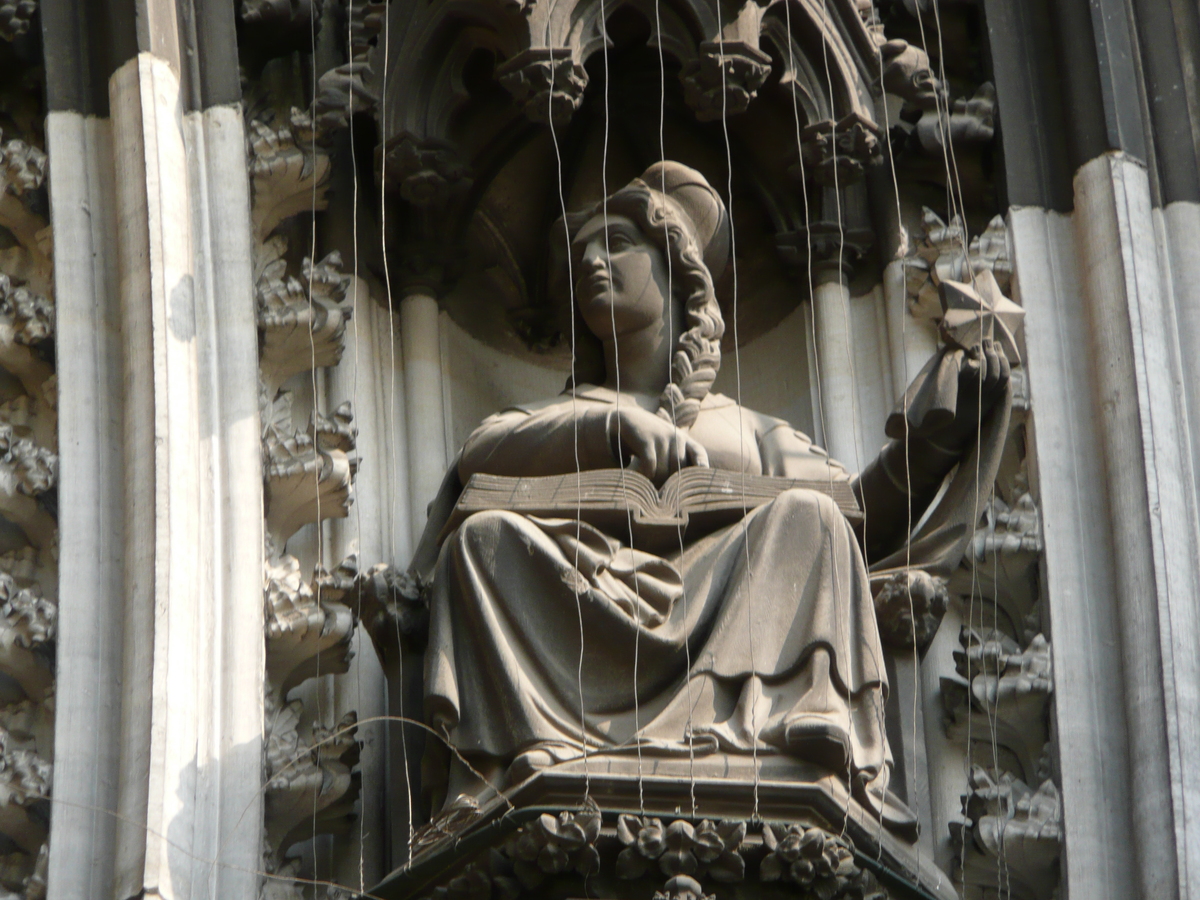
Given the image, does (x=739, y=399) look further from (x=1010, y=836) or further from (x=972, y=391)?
(x=1010, y=836)

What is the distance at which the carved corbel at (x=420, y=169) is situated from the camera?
6.67 m

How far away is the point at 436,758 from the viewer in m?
5.84

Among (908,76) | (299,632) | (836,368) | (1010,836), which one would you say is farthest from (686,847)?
(908,76)

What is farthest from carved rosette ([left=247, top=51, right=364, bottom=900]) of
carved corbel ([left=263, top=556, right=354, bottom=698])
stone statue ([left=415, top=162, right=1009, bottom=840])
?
stone statue ([left=415, top=162, right=1009, bottom=840])

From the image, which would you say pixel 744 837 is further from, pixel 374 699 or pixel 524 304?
pixel 524 304

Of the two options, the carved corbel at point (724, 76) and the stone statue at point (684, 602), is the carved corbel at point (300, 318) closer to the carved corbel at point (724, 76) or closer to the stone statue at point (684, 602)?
the stone statue at point (684, 602)

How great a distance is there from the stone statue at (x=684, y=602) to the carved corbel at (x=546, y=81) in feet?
2.27

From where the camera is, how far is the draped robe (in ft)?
18.7

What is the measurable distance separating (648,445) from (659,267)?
57cm

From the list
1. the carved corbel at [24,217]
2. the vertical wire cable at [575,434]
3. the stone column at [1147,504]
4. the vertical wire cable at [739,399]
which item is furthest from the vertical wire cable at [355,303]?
the stone column at [1147,504]

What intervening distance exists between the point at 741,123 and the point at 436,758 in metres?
1.80

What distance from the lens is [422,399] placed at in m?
6.70

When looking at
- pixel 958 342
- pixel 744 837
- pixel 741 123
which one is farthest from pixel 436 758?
pixel 741 123

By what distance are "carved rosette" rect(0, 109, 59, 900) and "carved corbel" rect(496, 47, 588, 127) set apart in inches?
38.6
